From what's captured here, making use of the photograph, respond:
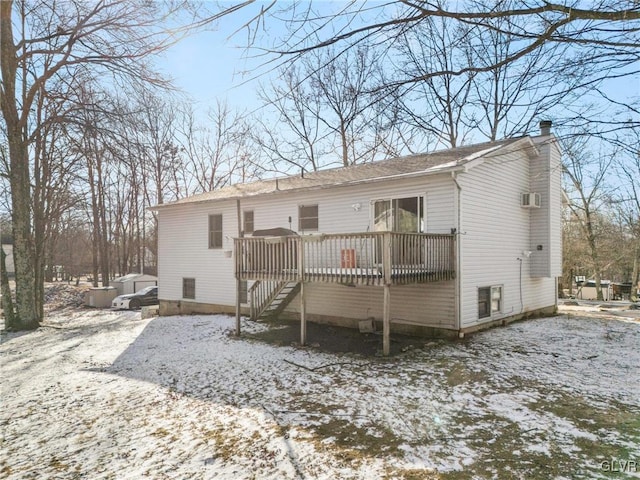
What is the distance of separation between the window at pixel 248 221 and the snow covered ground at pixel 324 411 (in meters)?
5.09

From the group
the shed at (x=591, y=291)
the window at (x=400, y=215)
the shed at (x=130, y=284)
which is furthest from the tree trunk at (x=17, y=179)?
the shed at (x=591, y=291)

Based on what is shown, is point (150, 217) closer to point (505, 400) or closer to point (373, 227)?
point (373, 227)

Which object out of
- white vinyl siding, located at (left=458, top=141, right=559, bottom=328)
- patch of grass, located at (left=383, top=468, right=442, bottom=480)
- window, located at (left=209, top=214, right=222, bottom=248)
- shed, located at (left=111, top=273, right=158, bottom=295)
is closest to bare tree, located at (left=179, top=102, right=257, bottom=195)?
shed, located at (left=111, top=273, right=158, bottom=295)

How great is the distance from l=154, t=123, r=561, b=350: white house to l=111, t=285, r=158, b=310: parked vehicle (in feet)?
25.6

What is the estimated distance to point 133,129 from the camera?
11.7 metres

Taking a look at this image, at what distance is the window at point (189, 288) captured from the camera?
15.7 meters

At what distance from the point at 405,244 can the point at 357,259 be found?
105 inches

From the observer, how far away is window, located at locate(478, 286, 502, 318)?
10.8m

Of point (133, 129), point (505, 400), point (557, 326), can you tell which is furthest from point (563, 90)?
point (133, 129)

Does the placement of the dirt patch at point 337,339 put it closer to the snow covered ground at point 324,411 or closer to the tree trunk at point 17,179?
the snow covered ground at point 324,411

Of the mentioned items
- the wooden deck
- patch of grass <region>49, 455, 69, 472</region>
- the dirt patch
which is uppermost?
the wooden deck

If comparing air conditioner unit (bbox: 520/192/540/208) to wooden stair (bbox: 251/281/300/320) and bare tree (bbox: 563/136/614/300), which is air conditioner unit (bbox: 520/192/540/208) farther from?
bare tree (bbox: 563/136/614/300)

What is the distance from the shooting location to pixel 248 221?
14.1 meters

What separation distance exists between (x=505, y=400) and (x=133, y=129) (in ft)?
38.8
